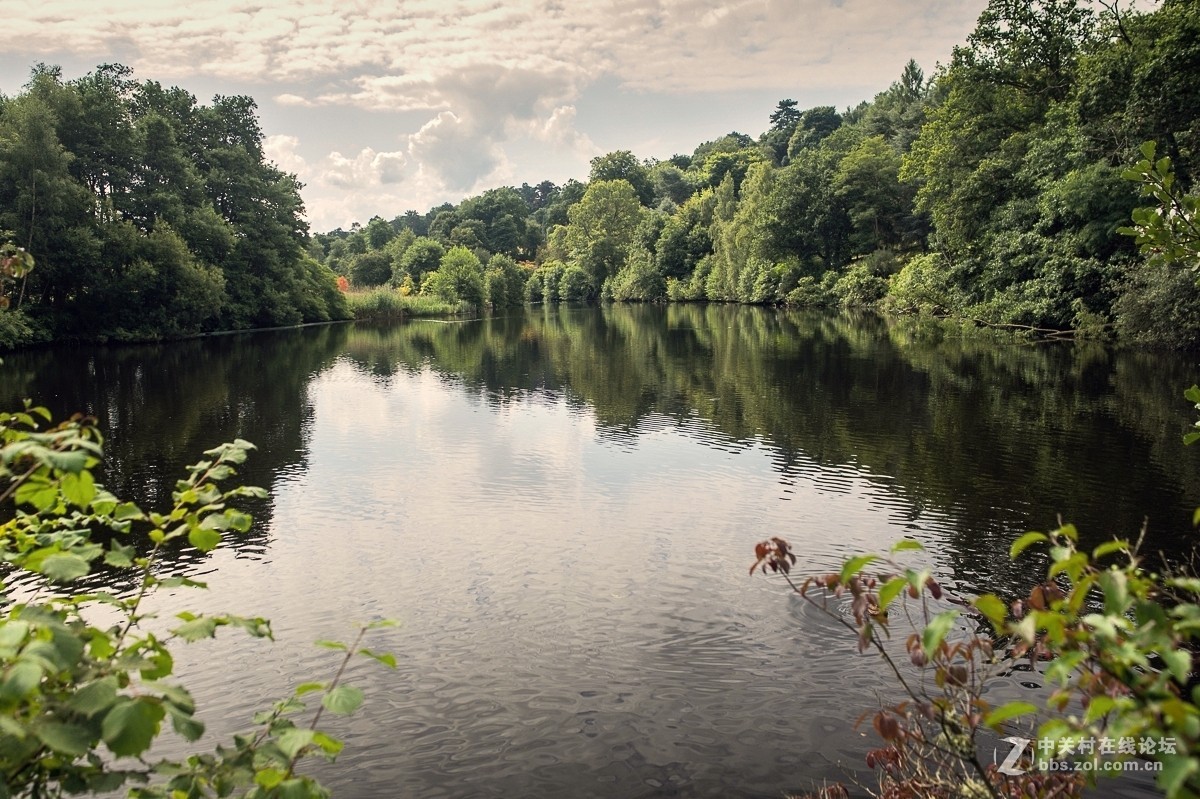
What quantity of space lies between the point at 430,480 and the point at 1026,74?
40717mm

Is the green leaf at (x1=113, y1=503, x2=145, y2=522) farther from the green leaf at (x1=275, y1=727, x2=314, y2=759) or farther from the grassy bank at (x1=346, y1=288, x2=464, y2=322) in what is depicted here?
the grassy bank at (x1=346, y1=288, x2=464, y2=322)

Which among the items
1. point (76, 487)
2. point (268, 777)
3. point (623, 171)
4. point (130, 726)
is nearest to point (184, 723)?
point (130, 726)

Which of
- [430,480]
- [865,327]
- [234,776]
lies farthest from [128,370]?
[865,327]

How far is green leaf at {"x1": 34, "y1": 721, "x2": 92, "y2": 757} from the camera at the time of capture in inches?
81.4

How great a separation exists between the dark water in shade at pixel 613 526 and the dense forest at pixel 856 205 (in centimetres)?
482

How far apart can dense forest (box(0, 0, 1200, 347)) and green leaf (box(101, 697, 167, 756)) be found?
31.6ft

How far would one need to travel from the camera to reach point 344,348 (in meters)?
42.0

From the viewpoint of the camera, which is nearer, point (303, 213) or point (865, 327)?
point (865, 327)

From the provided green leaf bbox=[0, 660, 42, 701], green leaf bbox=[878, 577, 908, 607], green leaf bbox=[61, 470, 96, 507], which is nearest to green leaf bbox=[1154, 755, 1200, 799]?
green leaf bbox=[878, 577, 908, 607]

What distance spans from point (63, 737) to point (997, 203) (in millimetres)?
46929

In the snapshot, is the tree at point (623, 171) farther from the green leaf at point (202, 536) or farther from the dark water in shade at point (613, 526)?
the green leaf at point (202, 536)

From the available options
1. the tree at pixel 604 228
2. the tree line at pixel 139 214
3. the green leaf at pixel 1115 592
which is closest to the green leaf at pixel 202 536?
the green leaf at pixel 1115 592

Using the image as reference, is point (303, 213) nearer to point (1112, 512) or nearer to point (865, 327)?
point (865, 327)

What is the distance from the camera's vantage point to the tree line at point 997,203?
28.4 metres
